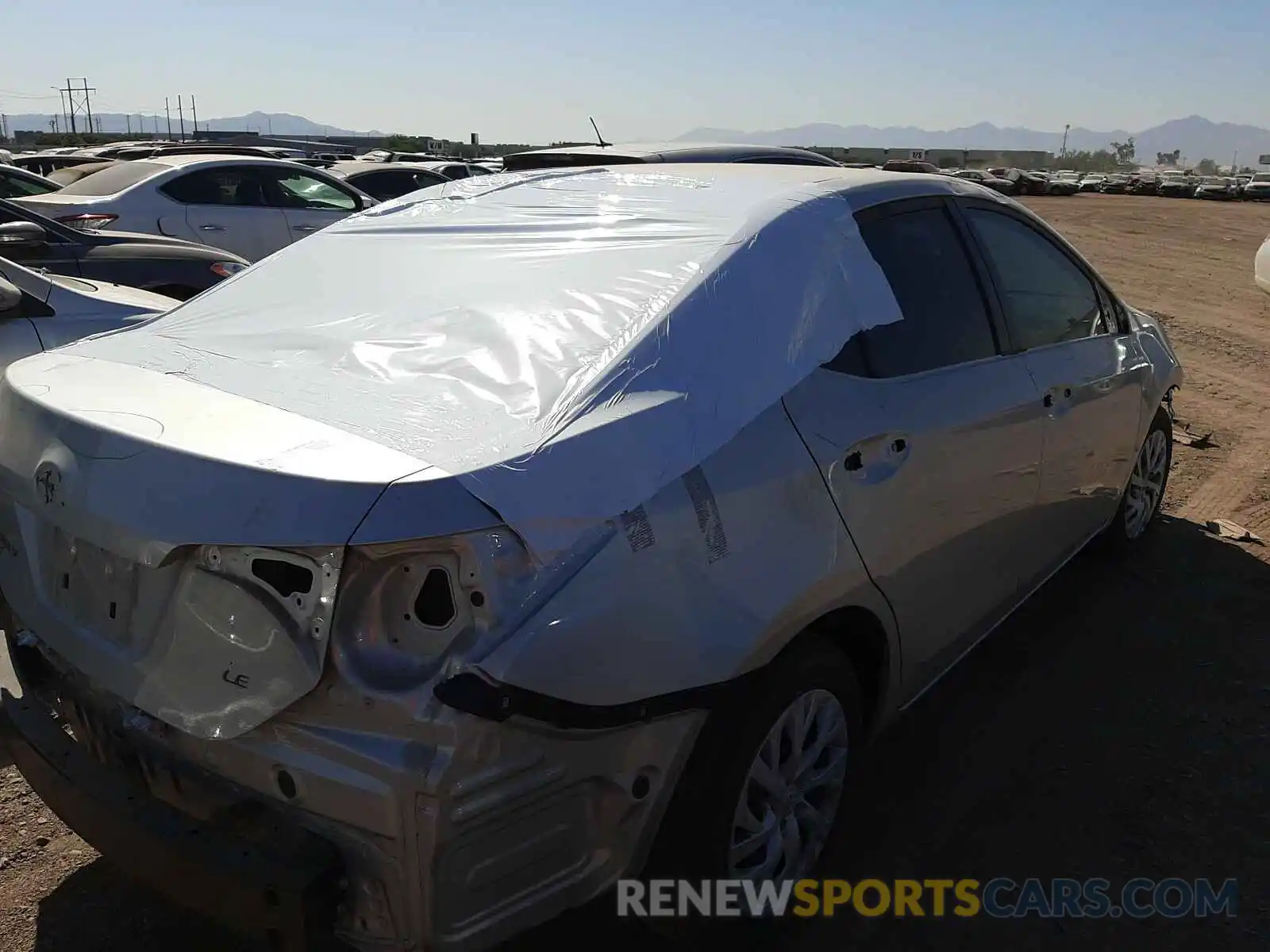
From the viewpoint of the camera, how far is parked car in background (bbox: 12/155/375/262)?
966 cm

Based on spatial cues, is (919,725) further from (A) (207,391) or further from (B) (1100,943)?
(A) (207,391)

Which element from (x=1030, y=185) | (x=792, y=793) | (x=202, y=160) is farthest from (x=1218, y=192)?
(x=792, y=793)

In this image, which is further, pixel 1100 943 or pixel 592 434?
pixel 1100 943

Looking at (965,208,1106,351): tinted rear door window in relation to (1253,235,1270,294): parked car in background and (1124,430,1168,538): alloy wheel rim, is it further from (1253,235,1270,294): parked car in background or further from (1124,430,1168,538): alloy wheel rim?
(1253,235,1270,294): parked car in background

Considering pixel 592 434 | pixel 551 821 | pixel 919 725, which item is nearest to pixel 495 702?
pixel 551 821

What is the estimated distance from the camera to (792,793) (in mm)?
2566

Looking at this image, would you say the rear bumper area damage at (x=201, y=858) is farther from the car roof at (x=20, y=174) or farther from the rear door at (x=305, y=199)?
the car roof at (x=20, y=174)

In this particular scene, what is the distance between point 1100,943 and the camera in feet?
8.97

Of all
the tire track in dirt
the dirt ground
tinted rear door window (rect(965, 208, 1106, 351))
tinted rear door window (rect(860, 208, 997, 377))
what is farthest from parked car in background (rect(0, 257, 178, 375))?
the tire track in dirt

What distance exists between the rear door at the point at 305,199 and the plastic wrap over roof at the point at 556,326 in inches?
314

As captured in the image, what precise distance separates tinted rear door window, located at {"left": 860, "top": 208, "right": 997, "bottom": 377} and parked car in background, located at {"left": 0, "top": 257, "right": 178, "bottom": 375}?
3820 millimetres

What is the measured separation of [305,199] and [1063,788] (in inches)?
393

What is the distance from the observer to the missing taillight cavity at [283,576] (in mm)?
1855

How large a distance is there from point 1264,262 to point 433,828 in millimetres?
11155
